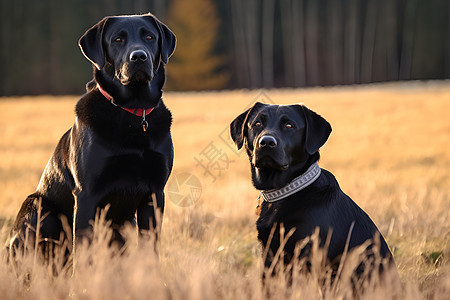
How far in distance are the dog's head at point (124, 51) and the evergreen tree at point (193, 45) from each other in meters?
23.8

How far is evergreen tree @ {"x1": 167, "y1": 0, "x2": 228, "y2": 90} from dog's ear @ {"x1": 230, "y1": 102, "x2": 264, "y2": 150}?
2375 cm

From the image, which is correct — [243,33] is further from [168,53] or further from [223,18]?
[168,53]

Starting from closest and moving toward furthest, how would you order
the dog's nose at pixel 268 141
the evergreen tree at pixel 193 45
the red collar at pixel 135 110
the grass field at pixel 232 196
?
the grass field at pixel 232 196, the dog's nose at pixel 268 141, the red collar at pixel 135 110, the evergreen tree at pixel 193 45

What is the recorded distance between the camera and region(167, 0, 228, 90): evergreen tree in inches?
1091

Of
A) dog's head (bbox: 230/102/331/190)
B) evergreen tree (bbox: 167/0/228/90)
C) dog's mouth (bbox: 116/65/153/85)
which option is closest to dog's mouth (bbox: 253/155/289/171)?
dog's head (bbox: 230/102/331/190)

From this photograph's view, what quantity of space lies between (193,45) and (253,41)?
497cm

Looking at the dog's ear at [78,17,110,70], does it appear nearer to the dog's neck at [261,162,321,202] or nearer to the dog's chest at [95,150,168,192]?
the dog's chest at [95,150,168,192]

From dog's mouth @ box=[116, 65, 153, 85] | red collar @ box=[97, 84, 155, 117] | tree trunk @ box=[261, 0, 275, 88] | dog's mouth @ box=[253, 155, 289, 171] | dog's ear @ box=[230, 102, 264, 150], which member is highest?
dog's mouth @ box=[116, 65, 153, 85]

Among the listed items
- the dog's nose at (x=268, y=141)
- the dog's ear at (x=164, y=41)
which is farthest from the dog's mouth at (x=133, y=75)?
the dog's nose at (x=268, y=141)

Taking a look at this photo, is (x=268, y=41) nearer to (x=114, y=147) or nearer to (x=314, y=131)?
(x=314, y=131)

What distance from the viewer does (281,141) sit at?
3.89 metres

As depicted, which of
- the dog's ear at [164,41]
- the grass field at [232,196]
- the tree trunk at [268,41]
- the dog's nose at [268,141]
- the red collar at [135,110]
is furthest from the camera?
the tree trunk at [268,41]

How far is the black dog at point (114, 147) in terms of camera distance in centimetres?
370

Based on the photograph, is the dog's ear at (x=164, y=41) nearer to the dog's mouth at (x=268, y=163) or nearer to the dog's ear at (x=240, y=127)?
the dog's ear at (x=240, y=127)
